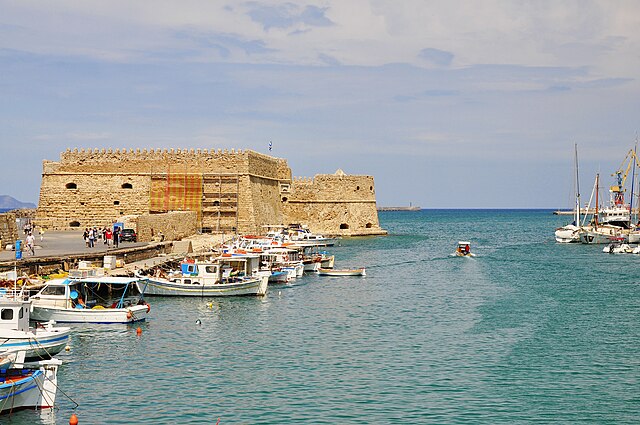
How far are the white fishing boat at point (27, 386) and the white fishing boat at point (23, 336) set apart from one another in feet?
5.46

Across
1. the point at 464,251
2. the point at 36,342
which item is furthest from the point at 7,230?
the point at 464,251

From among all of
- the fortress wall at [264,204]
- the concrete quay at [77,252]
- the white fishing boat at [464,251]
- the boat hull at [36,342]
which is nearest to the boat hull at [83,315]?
the concrete quay at [77,252]

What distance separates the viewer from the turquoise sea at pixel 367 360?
16188 mm

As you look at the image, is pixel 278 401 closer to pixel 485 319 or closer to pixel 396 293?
pixel 485 319

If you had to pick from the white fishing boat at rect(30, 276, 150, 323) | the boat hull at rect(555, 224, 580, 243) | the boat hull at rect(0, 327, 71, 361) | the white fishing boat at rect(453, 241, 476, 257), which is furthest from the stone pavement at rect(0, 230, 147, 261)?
the boat hull at rect(555, 224, 580, 243)

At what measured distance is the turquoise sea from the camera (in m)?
16.2

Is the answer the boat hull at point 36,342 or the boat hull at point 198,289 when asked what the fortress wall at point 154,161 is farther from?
the boat hull at point 36,342

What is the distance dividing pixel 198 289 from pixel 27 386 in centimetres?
1646

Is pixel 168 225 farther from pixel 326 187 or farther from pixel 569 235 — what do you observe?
pixel 569 235

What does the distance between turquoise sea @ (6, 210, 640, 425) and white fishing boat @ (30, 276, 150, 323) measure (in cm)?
56

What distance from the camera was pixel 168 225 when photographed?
4681 centimetres

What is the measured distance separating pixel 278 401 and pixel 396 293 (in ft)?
60.3

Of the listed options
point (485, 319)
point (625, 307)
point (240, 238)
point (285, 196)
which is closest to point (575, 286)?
point (625, 307)

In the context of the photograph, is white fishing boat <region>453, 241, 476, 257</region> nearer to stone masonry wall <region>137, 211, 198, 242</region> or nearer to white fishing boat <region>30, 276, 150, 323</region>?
stone masonry wall <region>137, 211, 198, 242</region>
